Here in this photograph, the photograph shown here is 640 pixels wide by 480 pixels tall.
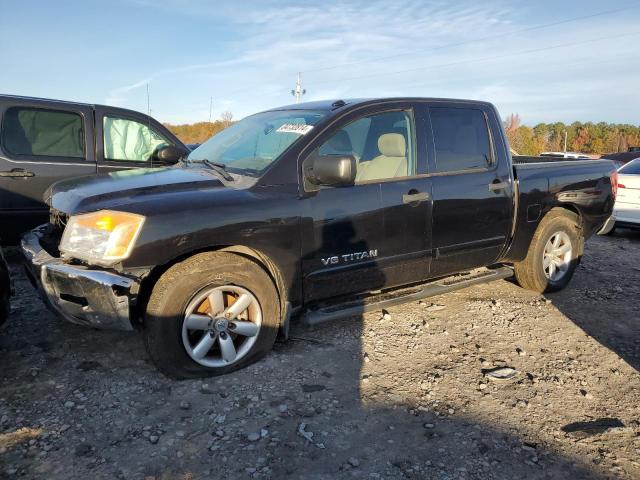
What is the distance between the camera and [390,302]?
3803 mm

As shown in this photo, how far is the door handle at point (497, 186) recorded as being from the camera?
4.23m

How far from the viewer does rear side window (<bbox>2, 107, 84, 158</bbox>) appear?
17.1 ft

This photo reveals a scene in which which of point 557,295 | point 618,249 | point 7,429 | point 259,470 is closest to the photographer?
point 259,470

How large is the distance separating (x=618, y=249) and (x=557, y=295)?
303 centimetres

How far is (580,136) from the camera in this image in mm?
49500

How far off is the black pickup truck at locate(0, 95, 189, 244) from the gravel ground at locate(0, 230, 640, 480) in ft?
4.51

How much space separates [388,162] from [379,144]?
0.53 ft

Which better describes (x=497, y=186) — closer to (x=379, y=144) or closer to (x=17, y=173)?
(x=379, y=144)

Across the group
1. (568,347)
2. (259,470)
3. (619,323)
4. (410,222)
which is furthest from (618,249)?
(259,470)

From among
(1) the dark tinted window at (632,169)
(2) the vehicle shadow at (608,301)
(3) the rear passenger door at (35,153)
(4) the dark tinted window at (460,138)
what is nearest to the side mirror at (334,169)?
(4) the dark tinted window at (460,138)

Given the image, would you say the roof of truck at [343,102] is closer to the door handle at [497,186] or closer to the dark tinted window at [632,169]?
the door handle at [497,186]

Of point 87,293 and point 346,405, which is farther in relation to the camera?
point 346,405

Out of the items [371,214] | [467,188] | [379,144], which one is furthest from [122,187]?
[467,188]

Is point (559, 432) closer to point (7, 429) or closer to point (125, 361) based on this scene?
point (125, 361)
